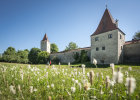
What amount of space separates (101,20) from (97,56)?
11393 millimetres

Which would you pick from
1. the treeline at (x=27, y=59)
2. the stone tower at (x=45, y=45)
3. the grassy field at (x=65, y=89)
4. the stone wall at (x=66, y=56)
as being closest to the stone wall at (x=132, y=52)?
the stone wall at (x=66, y=56)

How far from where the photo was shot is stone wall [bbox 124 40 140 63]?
1902cm

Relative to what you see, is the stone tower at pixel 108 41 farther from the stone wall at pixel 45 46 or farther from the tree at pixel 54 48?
the tree at pixel 54 48

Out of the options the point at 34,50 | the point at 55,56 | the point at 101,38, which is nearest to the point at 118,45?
the point at 101,38

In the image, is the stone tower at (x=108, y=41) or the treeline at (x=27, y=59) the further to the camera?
the treeline at (x=27, y=59)

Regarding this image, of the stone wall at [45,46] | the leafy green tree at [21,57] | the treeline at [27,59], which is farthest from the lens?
the stone wall at [45,46]

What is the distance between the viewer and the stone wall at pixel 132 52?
19.0 meters

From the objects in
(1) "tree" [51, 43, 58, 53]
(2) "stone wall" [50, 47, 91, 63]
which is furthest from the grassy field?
(1) "tree" [51, 43, 58, 53]

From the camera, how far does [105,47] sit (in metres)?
20.8

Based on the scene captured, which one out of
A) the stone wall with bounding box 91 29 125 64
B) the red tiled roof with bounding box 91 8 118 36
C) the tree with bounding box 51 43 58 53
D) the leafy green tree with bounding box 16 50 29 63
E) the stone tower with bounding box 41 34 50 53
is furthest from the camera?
the tree with bounding box 51 43 58 53

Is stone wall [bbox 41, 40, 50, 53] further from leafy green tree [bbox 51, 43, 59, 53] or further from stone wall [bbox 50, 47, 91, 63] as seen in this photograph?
stone wall [bbox 50, 47, 91, 63]

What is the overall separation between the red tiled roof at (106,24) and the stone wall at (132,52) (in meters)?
6.85

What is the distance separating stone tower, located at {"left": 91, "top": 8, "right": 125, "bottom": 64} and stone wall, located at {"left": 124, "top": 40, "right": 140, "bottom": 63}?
71.6 inches

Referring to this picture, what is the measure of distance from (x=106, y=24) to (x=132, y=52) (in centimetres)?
1010
